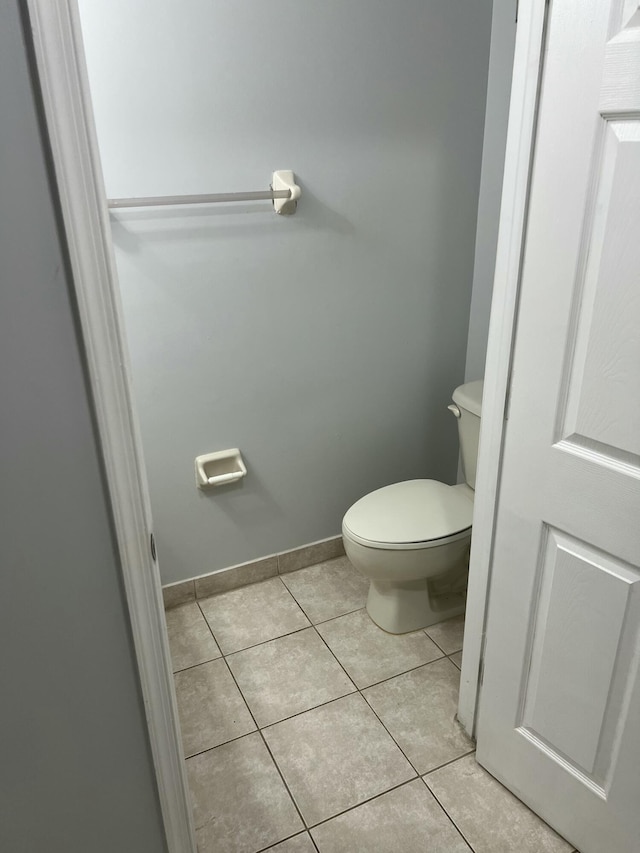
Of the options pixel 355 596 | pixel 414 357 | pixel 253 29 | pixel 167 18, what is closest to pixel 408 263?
pixel 414 357

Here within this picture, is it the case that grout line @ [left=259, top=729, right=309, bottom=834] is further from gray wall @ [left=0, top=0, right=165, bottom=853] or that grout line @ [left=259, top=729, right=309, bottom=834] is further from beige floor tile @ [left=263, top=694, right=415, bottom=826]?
gray wall @ [left=0, top=0, right=165, bottom=853]

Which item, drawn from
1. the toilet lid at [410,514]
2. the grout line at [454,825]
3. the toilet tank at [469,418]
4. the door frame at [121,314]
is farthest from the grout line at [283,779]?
the toilet tank at [469,418]

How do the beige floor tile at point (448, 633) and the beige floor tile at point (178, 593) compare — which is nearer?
the beige floor tile at point (448, 633)

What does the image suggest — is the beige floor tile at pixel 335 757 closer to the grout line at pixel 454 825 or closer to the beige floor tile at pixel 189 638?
the grout line at pixel 454 825

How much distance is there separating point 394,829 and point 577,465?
966 mm

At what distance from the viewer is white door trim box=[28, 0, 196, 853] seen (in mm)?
655

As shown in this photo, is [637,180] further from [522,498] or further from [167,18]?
[167,18]

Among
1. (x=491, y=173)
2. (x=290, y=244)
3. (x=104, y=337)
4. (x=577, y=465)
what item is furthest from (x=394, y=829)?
(x=491, y=173)

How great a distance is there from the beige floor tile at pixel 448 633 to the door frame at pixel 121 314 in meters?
0.84

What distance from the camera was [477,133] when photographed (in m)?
2.12

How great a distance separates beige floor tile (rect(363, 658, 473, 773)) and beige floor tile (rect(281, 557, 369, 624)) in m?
0.36

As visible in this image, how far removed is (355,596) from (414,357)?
0.88 metres

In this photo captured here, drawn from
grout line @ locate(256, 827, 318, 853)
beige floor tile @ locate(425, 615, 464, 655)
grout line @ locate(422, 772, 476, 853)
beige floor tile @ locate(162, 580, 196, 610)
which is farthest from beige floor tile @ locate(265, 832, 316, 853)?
beige floor tile @ locate(162, 580, 196, 610)

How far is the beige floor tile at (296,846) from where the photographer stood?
145 cm
